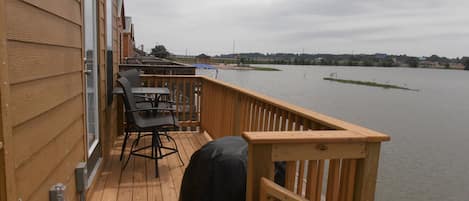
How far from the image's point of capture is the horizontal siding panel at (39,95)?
4.03ft

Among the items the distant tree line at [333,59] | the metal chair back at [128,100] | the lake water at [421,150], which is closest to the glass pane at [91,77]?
the metal chair back at [128,100]

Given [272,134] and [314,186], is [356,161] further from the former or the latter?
[272,134]

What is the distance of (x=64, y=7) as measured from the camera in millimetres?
1849

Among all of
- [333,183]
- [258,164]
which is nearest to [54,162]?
[258,164]

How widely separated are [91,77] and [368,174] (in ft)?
7.34

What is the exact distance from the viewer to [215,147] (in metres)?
1.62

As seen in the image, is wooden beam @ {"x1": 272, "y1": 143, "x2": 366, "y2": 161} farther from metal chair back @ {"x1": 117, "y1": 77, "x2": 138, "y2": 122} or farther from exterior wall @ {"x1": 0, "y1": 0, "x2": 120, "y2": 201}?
metal chair back @ {"x1": 117, "y1": 77, "x2": 138, "y2": 122}

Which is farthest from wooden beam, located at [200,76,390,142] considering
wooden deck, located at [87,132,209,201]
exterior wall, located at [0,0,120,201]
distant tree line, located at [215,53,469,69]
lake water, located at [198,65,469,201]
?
distant tree line, located at [215,53,469,69]

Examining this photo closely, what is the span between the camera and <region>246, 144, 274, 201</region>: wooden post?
4.27 ft

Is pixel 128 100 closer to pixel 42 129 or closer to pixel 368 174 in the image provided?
pixel 42 129

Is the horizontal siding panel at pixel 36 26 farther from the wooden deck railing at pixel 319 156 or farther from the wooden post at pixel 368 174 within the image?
the wooden post at pixel 368 174

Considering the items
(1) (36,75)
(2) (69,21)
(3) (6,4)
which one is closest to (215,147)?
(1) (36,75)

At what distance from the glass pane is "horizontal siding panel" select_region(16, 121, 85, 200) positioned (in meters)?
0.43

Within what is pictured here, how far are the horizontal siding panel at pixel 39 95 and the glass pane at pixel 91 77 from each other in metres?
0.57
